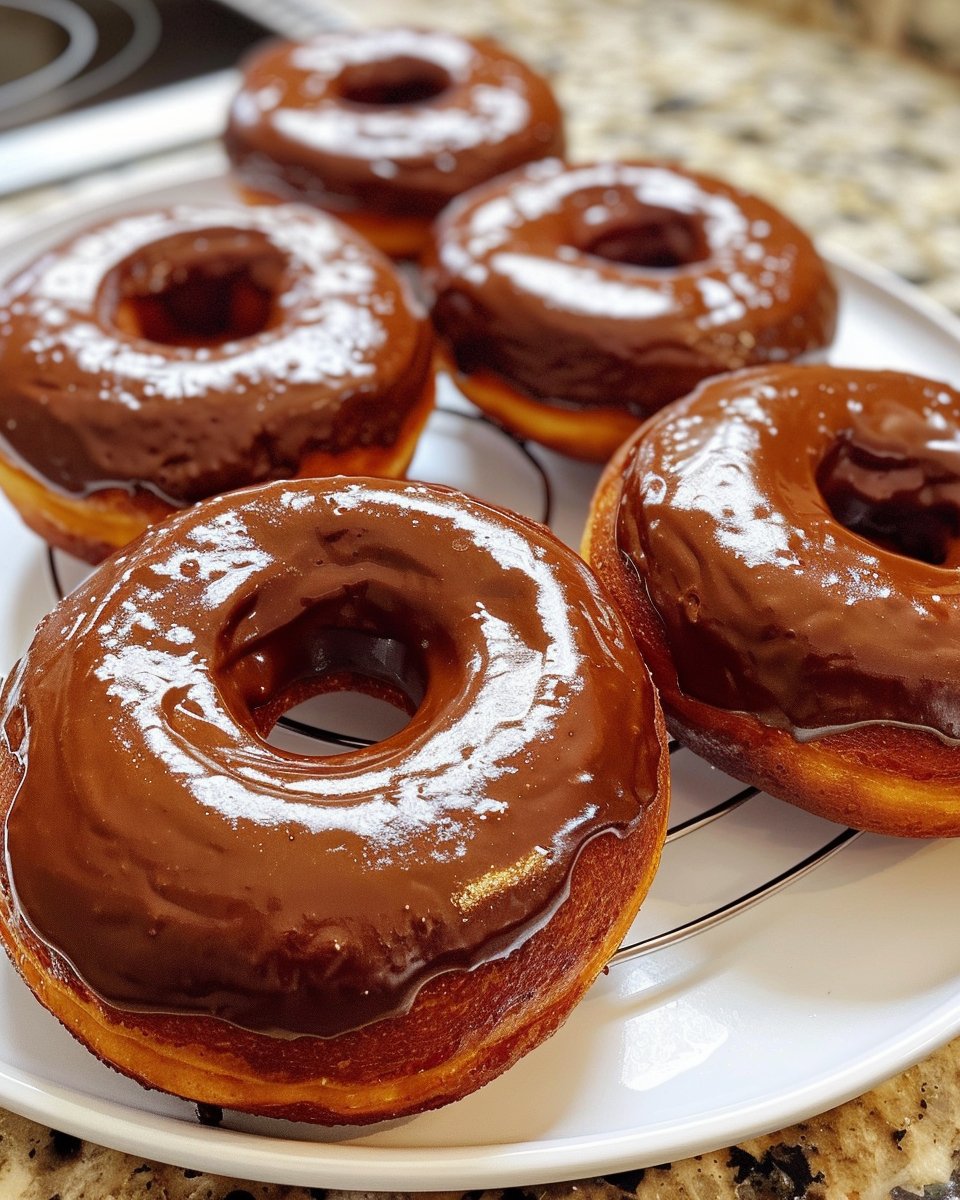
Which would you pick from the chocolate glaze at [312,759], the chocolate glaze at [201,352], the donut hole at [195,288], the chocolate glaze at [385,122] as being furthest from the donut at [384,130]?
the chocolate glaze at [312,759]

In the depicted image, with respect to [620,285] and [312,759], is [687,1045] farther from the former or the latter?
[620,285]

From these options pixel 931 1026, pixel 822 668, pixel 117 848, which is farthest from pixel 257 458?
pixel 931 1026

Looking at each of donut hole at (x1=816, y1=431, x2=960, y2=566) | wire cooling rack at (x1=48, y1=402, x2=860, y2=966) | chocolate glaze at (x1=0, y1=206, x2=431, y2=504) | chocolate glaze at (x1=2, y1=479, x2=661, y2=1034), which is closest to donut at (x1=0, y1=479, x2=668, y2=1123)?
chocolate glaze at (x1=2, y1=479, x2=661, y2=1034)

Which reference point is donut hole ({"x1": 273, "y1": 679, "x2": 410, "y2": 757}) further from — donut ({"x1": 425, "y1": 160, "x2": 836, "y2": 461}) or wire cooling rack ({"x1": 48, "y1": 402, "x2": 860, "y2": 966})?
donut ({"x1": 425, "y1": 160, "x2": 836, "y2": 461})

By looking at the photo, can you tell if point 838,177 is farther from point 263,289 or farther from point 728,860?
point 728,860

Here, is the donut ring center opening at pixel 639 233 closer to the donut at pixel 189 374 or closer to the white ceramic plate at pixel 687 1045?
the donut at pixel 189 374

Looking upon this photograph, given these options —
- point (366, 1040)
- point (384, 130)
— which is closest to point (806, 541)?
point (366, 1040)
